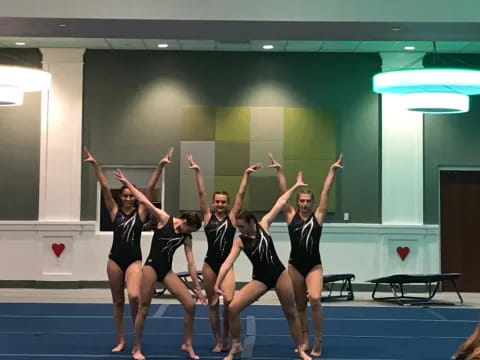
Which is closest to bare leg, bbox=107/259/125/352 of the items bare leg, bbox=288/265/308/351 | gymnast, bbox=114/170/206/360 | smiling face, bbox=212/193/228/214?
gymnast, bbox=114/170/206/360

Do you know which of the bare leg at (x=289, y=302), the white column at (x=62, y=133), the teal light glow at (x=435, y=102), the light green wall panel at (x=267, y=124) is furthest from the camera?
the light green wall panel at (x=267, y=124)

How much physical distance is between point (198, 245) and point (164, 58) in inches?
148

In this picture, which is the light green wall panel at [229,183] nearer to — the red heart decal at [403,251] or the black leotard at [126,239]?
the red heart decal at [403,251]

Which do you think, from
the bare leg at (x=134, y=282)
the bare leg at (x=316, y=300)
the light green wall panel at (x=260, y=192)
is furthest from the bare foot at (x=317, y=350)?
the light green wall panel at (x=260, y=192)

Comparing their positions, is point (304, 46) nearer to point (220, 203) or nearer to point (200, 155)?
point (200, 155)

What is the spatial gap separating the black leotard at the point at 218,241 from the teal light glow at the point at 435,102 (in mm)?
5011

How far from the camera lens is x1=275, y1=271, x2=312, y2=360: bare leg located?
6777 mm

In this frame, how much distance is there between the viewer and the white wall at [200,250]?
13234 mm

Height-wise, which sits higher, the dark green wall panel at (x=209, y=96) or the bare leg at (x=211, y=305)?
the dark green wall panel at (x=209, y=96)

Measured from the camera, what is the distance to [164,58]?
1363 centimetres

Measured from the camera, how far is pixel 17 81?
11148 millimetres

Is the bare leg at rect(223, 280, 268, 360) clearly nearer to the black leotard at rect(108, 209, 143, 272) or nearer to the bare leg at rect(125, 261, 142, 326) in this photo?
the bare leg at rect(125, 261, 142, 326)

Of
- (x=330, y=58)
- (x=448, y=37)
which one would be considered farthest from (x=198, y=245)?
(x=448, y=37)

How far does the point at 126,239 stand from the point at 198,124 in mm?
6578
